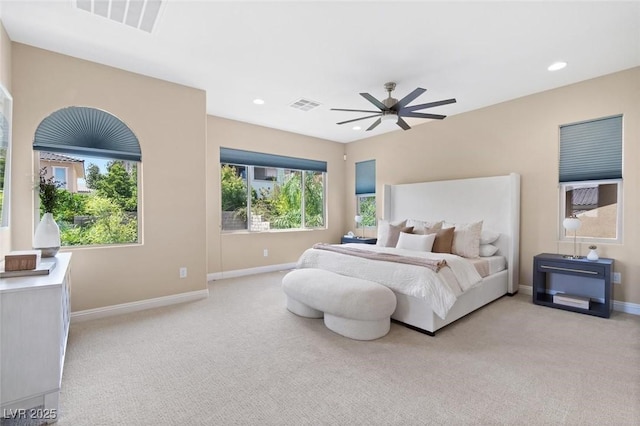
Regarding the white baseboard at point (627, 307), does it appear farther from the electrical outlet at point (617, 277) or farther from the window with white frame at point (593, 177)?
the window with white frame at point (593, 177)

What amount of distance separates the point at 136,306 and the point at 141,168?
165 centimetres

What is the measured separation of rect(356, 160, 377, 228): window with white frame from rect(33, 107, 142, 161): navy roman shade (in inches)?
170

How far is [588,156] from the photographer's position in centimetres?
366

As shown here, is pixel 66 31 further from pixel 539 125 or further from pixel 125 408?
pixel 539 125

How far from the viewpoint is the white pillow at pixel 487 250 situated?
4.06 m

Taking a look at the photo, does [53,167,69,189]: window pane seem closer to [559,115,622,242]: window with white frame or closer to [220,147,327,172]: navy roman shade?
[220,147,327,172]: navy roman shade

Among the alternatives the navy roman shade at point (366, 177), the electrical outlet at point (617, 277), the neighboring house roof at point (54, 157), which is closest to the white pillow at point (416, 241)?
the electrical outlet at point (617, 277)

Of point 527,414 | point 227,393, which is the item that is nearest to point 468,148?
point 527,414

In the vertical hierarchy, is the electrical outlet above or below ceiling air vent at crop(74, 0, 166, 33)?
below

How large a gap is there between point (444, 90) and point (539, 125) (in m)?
→ 1.42

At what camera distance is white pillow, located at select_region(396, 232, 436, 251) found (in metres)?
3.98

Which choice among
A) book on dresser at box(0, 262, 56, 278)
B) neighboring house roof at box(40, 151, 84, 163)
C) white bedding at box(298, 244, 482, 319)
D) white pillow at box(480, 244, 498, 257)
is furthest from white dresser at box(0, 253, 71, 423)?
white pillow at box(480, 244, 498, 257)

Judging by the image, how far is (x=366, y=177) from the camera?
646cm

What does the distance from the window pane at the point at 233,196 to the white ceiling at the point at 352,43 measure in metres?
1.58
